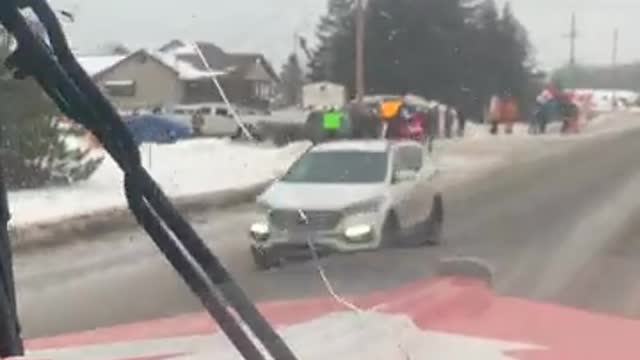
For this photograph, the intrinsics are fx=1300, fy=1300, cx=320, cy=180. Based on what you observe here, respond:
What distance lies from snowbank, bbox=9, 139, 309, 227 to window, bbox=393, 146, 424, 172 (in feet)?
10.3

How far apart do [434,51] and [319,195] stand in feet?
141

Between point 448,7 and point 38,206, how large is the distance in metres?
36.7

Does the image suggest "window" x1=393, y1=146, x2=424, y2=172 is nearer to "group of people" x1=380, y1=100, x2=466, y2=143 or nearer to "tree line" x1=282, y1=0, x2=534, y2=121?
"group of people" x1=380, y1=100, x2=466, y2=143

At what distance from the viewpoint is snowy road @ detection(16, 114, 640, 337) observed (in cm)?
786

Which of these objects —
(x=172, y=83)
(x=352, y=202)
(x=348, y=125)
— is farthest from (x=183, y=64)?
(x=172, y=83)

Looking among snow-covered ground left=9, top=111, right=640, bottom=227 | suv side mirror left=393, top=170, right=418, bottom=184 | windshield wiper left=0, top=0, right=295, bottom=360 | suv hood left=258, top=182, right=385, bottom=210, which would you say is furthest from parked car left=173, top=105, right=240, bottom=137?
windshield wiper left=0, top=0, right=295, bottom=360

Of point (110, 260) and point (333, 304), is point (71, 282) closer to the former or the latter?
→ point (110, 260)

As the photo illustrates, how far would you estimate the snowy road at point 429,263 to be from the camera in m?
7.86

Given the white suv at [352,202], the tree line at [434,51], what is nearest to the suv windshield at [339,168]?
the white suv at [352,202]

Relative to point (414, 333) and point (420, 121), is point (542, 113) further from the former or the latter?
point (414, 333)

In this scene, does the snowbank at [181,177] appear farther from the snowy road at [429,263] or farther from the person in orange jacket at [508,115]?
the person in orange jacket at [508,115]

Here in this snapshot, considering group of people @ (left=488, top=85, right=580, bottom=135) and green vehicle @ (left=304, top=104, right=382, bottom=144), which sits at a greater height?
green vehicle @ (left=304, top=104, right=382, bottom=144)

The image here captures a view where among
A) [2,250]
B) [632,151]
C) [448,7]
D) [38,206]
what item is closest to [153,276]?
[38,206]

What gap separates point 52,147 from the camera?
80.9 feet
